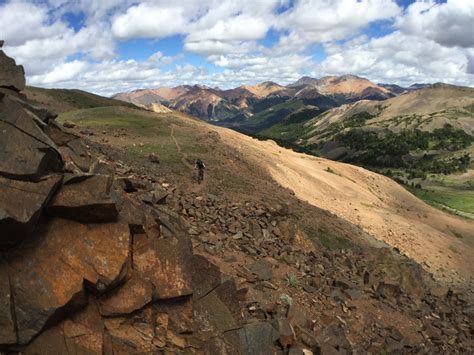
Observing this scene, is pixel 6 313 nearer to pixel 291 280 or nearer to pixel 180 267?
pixel 180 267

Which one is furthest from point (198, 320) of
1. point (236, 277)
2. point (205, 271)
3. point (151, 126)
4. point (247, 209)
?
point (151, 126)

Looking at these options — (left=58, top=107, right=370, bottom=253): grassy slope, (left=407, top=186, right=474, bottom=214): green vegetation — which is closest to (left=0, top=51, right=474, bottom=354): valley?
(left=58, top=107, right=370, bottom=253): grassy slope

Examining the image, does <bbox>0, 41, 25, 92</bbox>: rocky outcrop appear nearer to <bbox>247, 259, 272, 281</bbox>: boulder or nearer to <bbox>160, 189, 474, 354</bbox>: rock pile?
<bbox>160, 189, 474, 354</bbox>: rock pile

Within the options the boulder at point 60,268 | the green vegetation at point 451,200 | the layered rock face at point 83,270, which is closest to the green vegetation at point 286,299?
the layered rock face at point 83,270

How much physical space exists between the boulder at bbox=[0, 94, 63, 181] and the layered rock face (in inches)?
1.0

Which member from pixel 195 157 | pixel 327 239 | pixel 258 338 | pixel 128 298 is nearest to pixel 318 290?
pixel 258 338

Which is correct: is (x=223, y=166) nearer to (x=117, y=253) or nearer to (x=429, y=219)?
(x=117, y=253)

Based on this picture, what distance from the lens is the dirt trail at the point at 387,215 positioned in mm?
39188

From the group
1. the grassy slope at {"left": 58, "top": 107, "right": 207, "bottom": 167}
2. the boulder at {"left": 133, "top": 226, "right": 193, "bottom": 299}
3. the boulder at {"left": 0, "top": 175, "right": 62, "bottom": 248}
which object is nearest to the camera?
the boulder at {"left": 0, "top": 175, "right": 62, "bottom": 248}

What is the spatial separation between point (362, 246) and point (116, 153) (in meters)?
20.6

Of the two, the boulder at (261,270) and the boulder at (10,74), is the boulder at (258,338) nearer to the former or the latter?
the boulder at (261,270)

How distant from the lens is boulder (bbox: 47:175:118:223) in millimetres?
11562

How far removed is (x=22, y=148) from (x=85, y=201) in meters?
2.19

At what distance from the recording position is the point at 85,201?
38.5 ft
